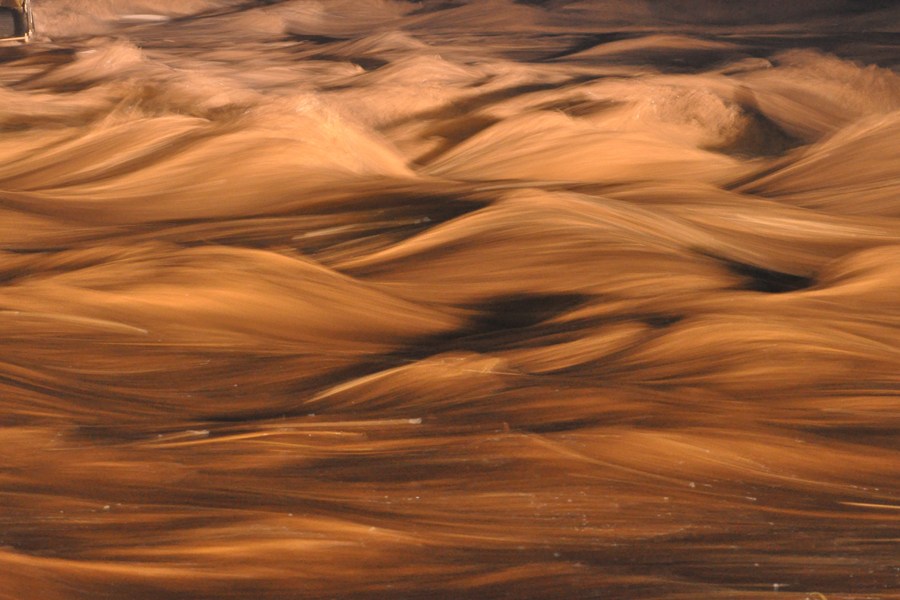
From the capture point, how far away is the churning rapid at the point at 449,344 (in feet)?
2.51

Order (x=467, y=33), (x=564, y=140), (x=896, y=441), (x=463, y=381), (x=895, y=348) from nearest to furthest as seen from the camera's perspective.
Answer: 1. (x=896, y=441)
2. (x=463, y=381)
3. (x=895, y=348)
4. (x=564, y=140)
5. (x=467, y=33)

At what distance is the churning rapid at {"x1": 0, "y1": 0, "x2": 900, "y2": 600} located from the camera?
765 millimetres

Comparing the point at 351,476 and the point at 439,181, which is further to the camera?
the point at 439,181

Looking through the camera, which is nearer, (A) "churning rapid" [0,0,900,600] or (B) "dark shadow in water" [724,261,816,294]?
(A) "churning rapid" [0,0,900,600]

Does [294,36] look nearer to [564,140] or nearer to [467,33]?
[467,33]

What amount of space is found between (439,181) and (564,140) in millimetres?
328

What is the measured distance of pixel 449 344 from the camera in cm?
120

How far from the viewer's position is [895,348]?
1.16 m

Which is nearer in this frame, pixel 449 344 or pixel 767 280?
pixel 449 344

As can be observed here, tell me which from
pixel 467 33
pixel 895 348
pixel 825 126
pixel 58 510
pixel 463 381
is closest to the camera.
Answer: pixel 58 510

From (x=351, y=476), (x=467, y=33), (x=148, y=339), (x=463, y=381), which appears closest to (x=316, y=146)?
(x=148, y=339)

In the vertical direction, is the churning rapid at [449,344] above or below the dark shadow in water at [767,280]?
above

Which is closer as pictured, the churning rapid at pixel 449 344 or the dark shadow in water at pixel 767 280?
the churning rapid at pixel 449 344

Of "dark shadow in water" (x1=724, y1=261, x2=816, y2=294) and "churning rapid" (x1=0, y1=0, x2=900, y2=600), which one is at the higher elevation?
"churning rapid" (x1=0, y1=0, x2=900, y2=600)
